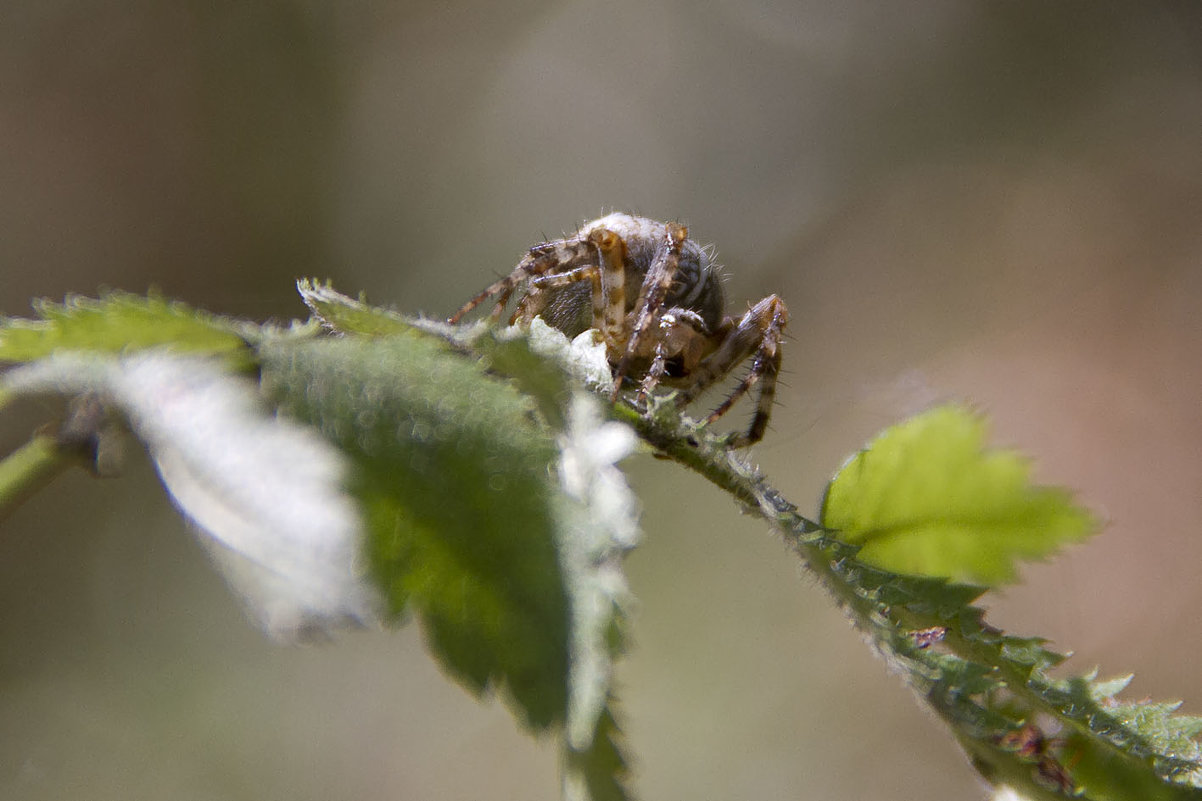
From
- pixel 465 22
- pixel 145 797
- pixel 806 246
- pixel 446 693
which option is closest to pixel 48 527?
pixel 145 797

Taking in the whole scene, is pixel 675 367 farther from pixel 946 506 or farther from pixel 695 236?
pixel 695 236

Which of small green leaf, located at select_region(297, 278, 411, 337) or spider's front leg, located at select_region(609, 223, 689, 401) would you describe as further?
spider's front leg, located at select_region(609, 223, 689, 401)

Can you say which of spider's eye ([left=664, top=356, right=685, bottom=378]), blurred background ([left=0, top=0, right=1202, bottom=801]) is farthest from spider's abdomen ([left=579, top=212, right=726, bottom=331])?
blurred background ([left=0, top=0, right=1202, bottom=801])

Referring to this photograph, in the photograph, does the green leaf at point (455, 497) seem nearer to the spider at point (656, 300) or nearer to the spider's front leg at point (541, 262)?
the spider at point (656, 300)

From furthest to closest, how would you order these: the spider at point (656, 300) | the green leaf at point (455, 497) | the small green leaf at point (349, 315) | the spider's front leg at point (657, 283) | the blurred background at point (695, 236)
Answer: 1. the blurred background at point (695, 236)
2. the spider at point (656, 300)
3. the spider's front leg at point (657, 283)
4. the small green leaf at point (349, 315)
5. the green leaf at point (455, 497)

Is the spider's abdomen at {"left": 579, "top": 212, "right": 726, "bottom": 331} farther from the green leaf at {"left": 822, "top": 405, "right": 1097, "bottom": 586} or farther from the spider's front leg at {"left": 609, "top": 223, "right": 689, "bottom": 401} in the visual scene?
the green leaf at {"left": 822, "top": 405, "right": 1097, "bottom": 586}

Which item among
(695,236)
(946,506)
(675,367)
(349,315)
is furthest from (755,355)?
(695,236)

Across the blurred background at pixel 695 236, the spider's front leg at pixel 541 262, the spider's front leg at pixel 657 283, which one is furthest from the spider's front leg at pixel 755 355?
the blurred background at pixel 695 236
